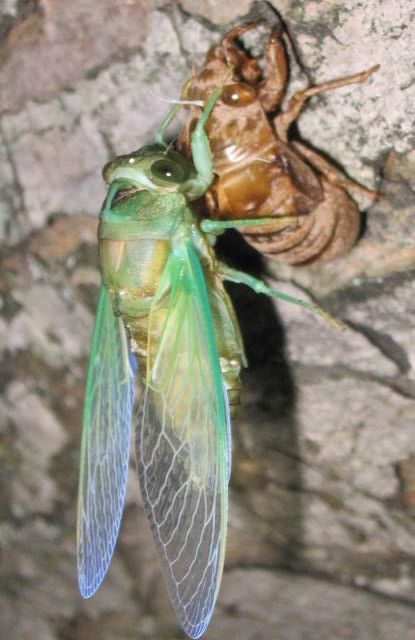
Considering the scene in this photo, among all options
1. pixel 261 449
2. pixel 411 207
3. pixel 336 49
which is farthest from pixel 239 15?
pixel 261 449

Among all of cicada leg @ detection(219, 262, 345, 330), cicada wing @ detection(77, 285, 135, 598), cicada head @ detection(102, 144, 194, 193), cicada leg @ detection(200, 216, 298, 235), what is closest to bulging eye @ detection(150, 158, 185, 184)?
cicada head @ detection(102, 144, 194, 193)

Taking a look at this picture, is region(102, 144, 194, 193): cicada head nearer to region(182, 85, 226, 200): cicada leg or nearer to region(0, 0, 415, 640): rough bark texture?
region(182, 85, 226, 200): cicada leg

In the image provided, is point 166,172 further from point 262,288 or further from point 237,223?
point 262,288

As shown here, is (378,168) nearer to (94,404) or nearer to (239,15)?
(239,15)

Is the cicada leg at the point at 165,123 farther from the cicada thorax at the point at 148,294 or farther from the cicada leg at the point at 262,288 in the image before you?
the cicada leg at the point at 262,288

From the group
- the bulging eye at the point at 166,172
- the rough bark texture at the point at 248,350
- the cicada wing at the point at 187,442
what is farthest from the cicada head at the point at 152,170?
the rough bark texture at the point at 248,350
